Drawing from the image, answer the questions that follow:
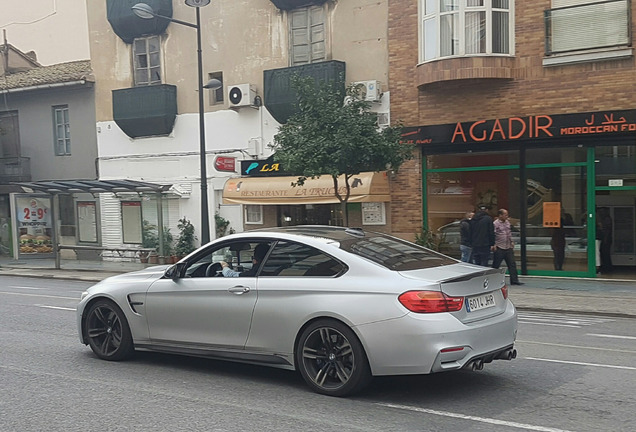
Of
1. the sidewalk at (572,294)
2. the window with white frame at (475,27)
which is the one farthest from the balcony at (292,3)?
the sidewalk at (572,294)

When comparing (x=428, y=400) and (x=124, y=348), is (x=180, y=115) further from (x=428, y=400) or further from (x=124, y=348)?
(x=428, y=400)

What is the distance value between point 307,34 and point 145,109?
6.56 metres

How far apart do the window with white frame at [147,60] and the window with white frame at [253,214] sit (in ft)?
18.8

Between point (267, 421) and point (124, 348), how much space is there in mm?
2775

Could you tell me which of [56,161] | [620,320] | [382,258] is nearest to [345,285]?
[382,258]

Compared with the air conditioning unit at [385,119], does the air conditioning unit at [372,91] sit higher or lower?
higher

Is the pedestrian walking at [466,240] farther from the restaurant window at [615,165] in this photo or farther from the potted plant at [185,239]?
the potted plant at [185,239]

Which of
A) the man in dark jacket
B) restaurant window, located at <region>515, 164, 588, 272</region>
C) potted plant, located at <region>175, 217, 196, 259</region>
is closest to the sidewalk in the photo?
restaurant window, located at <region>515, 164, 588, 272</region>

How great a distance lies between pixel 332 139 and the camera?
15289 millimetres

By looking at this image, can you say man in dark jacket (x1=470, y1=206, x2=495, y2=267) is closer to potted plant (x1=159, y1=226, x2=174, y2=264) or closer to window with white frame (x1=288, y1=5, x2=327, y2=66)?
window with white frame (x1=288, y1=5, x2=327, y2=66)

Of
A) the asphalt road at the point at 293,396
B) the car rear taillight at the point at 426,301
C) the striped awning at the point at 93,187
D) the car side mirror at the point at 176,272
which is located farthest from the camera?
the striped awning at the point at 93,187

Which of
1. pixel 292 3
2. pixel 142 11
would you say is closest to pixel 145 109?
pixel 142 11

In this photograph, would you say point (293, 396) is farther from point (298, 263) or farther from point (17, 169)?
point (17, 169)

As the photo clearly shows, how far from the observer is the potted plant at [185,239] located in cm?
2231
